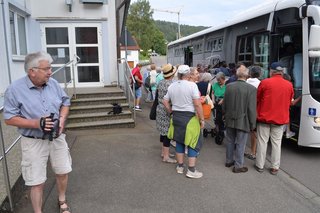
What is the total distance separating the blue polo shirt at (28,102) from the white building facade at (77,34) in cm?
598

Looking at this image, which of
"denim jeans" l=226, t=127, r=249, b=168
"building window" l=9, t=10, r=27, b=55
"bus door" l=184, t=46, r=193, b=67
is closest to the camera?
"denim jeans" l=226, t=127, r=249, b=168

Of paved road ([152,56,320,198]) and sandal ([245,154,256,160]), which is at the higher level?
sandal ([245,154,256,160])

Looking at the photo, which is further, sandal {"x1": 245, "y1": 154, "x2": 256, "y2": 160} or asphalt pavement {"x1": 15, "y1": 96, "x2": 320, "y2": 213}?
sandal {"x1": 245, "y1": 154, "x2": 256, "y2": 160}

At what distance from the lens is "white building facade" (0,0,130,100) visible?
9.36 metres

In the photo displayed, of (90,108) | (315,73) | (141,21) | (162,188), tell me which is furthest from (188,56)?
(141,21)

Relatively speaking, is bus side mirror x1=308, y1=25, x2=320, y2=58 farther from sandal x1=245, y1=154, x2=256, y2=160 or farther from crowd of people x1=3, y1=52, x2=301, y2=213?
sandal x1=245, y1=154, x2=256, y2=160

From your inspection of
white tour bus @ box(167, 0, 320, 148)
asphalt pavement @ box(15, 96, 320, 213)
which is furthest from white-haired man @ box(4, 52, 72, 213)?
white tour bus @ box(167, 0, 320, 148)

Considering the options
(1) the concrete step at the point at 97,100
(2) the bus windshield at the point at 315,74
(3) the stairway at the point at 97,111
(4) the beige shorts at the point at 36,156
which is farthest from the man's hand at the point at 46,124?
(1) the concrete step at the point at 97,100

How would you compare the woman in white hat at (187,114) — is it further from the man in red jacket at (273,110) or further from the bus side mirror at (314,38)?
the bus side mirror at (314,38)

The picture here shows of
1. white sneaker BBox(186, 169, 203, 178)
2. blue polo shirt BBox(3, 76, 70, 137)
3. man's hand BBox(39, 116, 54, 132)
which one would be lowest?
white sneaker BBox(186, 169, 203, 178)

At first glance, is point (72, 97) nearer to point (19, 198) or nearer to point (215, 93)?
point (215, 93)

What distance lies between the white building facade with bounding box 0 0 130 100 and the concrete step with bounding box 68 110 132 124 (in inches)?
59.7

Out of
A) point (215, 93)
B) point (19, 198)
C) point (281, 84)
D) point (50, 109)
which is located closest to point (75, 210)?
point (19, 198)

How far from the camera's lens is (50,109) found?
3.09 meters
